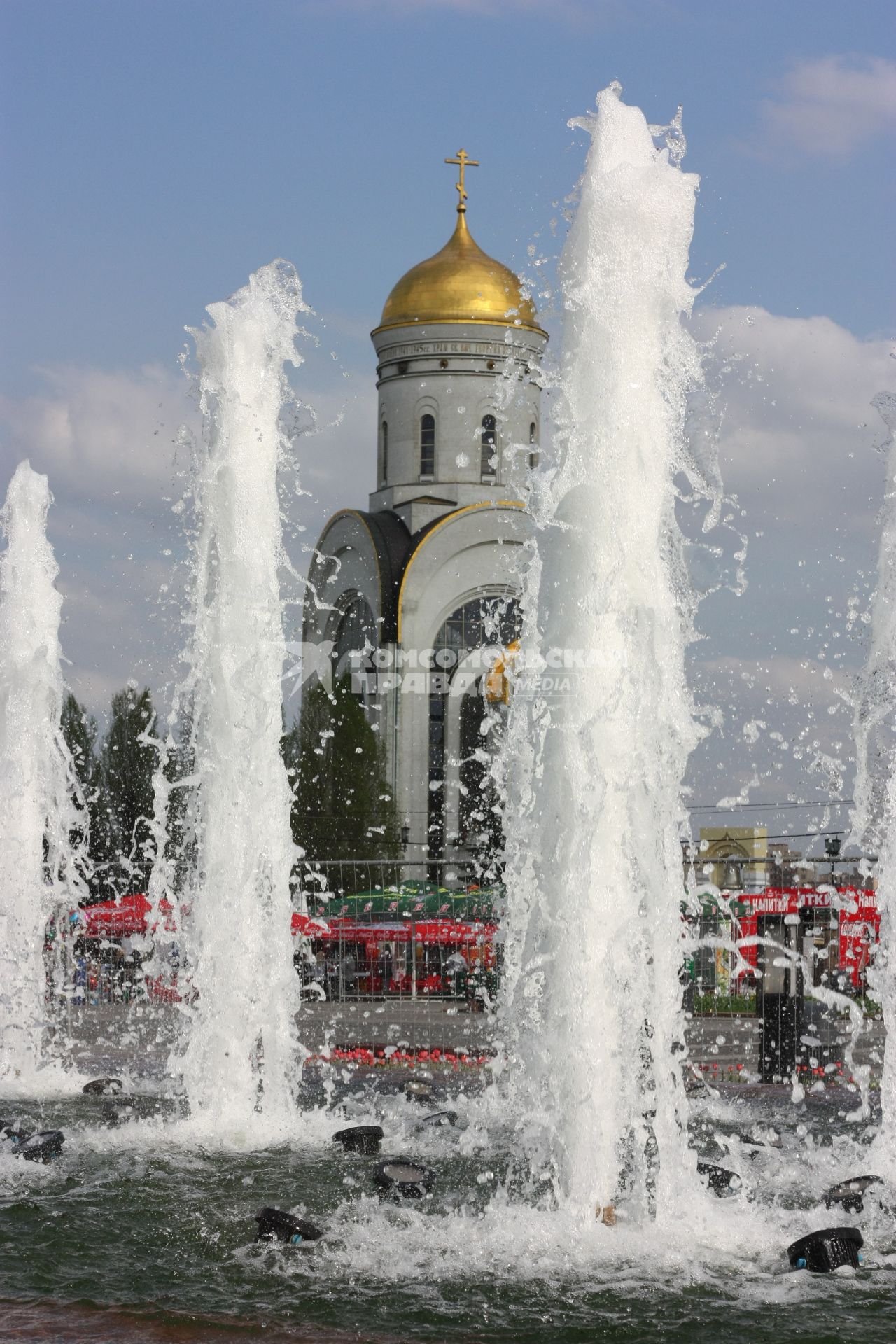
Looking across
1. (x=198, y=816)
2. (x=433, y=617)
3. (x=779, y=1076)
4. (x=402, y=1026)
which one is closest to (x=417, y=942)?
(x=402, y=1026)

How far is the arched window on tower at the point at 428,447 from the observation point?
4109 centimetres

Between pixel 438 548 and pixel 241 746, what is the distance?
98.8 feet

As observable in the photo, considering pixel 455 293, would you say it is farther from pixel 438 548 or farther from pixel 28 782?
pixel 28 782

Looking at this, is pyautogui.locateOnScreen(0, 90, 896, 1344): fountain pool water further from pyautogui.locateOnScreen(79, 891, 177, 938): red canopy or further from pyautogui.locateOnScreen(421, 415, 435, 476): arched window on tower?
pyautogui.locateOnScreen(421, 415, 435, 476): arched window on tower

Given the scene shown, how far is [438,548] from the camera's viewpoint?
39156 millimetres

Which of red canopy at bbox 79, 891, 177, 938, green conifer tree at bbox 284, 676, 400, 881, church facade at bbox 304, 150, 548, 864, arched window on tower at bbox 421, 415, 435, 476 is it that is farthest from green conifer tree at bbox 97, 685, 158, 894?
red canopy at bbox 79, 891, 177, 938

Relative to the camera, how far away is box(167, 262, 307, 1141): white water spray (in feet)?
28.8

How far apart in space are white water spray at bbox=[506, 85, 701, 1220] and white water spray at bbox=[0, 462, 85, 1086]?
216 inches

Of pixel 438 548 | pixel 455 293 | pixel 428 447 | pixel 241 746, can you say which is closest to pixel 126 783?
pixel 438 548

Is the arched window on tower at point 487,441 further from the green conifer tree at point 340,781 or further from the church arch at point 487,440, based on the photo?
the green conifer tree at point 340,781

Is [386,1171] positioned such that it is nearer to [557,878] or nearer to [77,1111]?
[557,878]

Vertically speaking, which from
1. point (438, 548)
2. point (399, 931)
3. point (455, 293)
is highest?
point (455, 293)

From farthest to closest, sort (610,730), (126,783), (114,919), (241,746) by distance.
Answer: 1. (126,783)
2. (114,919)
3. (241,746)
4. (610,730)

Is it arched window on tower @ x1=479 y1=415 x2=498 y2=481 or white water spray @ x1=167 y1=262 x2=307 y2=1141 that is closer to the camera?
white water spray @ x1=167 y1=262 x2=307 y2=1141
